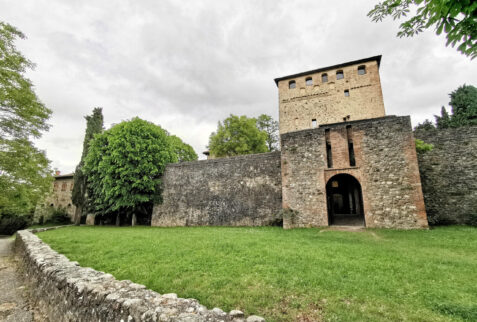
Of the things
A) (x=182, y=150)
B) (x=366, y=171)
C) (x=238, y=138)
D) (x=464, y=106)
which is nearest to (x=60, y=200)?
(x=182, y=150)

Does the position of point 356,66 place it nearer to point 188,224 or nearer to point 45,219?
point 188,224

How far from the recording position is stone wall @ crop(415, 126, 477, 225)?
10453 millimetres

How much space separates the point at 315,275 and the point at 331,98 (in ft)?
77.0

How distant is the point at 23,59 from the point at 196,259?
13.6 metres

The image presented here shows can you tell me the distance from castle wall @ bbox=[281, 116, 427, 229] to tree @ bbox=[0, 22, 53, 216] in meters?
13.9

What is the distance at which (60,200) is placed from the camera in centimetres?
2703

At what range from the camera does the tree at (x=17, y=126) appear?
32.4 ft

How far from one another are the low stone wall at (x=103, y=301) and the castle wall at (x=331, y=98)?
76.2ft

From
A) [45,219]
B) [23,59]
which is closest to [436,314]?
[23,59]

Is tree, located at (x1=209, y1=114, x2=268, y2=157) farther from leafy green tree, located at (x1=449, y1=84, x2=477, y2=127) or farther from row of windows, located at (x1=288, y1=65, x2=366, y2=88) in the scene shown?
leafy green tree, located at (x1=449, y1=84, x2=477, y2=127)

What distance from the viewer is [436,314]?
2697 mm

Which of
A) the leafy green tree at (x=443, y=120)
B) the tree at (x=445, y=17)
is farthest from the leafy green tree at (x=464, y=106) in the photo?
the tree at (x=445, y=17)

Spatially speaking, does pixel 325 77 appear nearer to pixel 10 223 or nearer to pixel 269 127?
pixel 269 127

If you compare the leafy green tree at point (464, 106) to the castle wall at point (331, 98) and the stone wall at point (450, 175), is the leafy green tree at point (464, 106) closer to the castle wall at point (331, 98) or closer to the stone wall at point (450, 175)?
the castle wall at point (331, 98)
